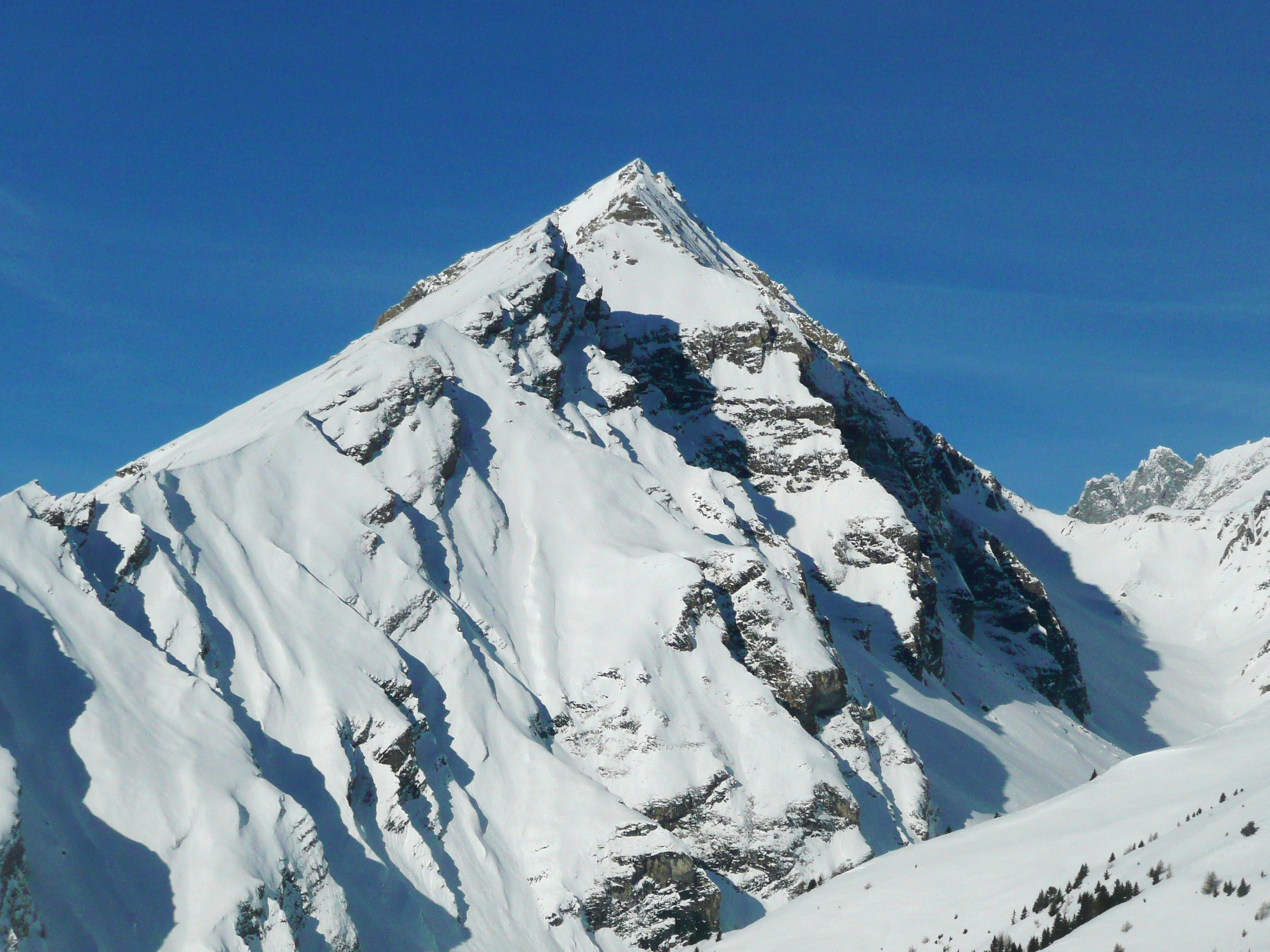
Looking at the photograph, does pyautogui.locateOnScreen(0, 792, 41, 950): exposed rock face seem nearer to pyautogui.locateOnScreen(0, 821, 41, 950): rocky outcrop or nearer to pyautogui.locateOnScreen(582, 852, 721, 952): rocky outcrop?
pyautogui.locateOnScreen(0, 821, 41, 950): rocky outcrop

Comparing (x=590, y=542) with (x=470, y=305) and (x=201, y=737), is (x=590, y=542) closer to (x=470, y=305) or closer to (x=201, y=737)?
(x=470, y=305)

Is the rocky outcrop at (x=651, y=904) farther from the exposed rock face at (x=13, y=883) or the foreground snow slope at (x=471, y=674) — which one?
the exposed rock face at (x=13, y=883)

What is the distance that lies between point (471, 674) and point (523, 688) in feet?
13.9

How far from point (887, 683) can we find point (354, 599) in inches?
2181

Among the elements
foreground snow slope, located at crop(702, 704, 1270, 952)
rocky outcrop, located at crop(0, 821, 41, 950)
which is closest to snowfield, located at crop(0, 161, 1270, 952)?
rocky outcrop, located at crop(0, 821, 41, 950)

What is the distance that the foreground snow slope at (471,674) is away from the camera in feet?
219

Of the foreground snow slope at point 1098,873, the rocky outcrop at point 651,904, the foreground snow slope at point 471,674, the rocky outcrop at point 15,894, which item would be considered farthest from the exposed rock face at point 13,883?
the rocky outcrop at point 651,904

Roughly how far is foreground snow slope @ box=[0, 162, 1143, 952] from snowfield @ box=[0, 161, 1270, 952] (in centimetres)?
24

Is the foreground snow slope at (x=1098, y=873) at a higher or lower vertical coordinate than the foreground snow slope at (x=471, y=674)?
lower

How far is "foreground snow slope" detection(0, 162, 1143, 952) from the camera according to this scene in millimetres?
66625

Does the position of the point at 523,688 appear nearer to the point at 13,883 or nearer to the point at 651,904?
the point at 651,904

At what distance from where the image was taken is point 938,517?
173750 millimetres

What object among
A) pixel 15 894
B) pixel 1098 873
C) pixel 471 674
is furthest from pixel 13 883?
pixel 1098 873

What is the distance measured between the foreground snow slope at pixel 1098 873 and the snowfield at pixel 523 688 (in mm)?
262
